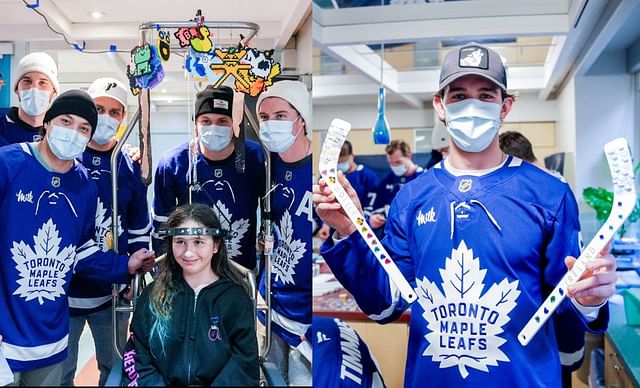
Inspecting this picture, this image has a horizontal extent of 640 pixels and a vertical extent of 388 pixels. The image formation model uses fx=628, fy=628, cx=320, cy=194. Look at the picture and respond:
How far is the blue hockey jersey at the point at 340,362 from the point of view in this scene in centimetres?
131

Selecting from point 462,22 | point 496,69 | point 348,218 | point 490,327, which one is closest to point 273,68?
point 348,218

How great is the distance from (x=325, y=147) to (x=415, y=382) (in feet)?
1.93

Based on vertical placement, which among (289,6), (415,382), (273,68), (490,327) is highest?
(289,6)

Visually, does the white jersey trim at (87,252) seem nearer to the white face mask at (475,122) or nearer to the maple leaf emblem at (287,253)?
the maple leaf emblem at (287,253)

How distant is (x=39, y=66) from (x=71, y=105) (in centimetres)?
10

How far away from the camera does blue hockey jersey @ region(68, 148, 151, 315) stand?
115cm

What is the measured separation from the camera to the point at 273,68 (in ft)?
3.96

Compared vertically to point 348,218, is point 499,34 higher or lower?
higher

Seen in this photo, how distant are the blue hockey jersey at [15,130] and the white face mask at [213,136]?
29 centimetres

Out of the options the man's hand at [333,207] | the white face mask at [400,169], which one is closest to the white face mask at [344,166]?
the white face mask at [400,169]

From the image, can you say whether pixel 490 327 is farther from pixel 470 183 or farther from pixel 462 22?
pixel 462 22

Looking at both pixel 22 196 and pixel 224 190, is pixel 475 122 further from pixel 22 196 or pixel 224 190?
pixel 22 196

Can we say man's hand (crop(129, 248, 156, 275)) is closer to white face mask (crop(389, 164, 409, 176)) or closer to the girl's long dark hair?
the girl's long dark hair

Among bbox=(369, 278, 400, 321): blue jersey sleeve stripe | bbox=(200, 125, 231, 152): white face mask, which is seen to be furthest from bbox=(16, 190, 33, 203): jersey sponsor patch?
bbox=(369, 278, 400, 321): blue jersey sleeve stripe
